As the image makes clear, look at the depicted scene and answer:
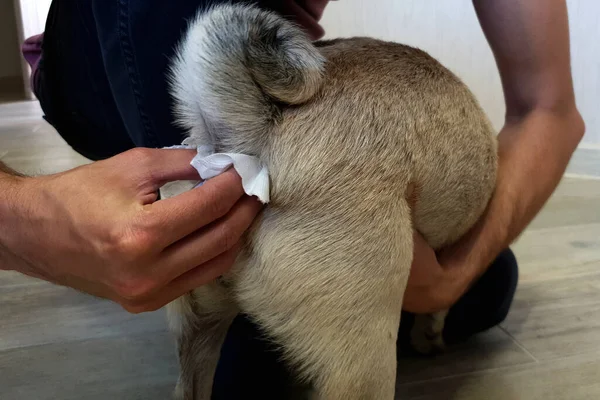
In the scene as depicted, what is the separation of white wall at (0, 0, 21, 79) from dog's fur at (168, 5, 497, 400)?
3796 millimetres

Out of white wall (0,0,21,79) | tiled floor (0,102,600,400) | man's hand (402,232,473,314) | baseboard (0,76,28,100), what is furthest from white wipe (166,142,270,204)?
white wall (0,0,21,79)

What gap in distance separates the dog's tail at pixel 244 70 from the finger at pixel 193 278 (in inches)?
4.6

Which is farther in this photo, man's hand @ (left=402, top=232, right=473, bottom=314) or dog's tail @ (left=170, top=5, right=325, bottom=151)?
man's hand @ (left=402, top=232, right=473, bottom=314)

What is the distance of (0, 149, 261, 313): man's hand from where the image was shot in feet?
1.93

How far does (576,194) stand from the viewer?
1929 mm

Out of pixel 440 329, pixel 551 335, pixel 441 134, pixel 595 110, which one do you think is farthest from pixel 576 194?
pixel 441 134

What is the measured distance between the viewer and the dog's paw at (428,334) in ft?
3.44

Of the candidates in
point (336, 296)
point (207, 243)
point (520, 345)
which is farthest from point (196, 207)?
point (520, 345)

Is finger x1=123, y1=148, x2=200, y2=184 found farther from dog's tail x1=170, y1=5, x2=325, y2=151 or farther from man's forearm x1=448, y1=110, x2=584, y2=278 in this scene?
man's forearm x1=448, y1=110, x2=584, y2=278

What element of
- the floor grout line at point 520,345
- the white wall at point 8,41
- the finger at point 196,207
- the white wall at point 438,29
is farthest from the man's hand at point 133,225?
the white wall at point 8,41

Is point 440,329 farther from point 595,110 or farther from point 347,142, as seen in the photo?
point 595,110

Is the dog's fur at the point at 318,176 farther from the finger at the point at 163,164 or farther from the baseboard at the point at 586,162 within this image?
the baseboard at the point at 586,162

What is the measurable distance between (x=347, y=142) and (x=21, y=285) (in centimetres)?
95

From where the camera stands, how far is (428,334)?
1060 millimetres
